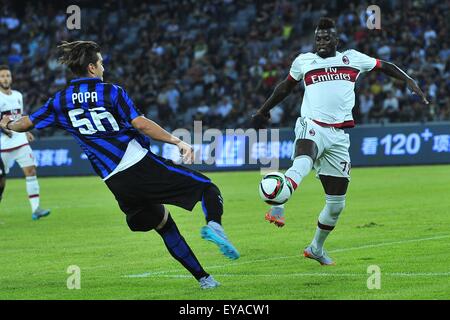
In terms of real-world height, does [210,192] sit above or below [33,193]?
above

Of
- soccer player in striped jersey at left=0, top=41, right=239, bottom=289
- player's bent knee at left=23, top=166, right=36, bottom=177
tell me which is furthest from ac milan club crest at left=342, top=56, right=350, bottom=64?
player's bent knee at left=23, top=166, right=36, bottom=177

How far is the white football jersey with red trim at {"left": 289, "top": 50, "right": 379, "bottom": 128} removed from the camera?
410 inches

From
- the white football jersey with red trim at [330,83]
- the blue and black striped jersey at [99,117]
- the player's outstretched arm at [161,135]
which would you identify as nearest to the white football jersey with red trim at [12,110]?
the white football jersey with red trim at [330,83]

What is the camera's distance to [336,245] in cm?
1248

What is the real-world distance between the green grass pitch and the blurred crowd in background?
8.59m

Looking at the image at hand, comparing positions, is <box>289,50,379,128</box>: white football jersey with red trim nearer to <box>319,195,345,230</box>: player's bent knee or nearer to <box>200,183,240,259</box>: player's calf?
<box>319,195,345,230</box>: player's bent knee

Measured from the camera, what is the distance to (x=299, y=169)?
9.80 meters

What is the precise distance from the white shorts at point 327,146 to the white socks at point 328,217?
0.91 feet

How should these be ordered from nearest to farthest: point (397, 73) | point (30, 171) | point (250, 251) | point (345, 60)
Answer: point (345, 60) < point (397, 73) < point (250, 251) < point (30, 171)

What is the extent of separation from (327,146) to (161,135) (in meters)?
2.53

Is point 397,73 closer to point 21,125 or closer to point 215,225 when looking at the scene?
point 215,225

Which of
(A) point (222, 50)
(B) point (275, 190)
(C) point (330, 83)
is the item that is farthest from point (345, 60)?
(A) point (222, 50)

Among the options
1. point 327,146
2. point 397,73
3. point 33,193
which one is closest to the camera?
point 327,146
